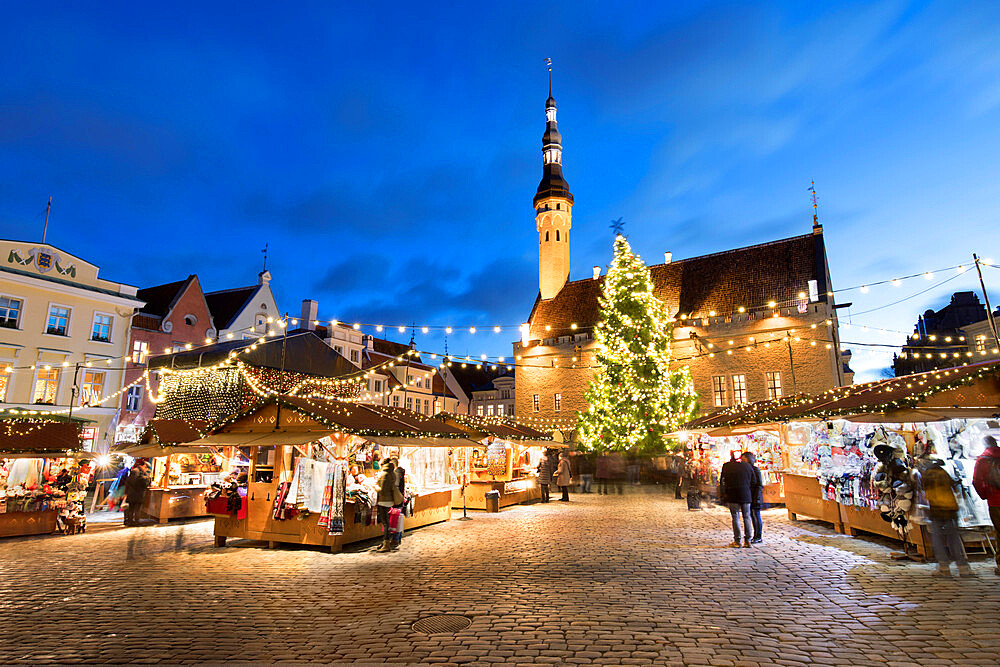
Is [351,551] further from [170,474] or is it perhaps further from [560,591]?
[170,474]

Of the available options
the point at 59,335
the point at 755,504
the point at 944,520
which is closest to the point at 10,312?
the point at 59,335

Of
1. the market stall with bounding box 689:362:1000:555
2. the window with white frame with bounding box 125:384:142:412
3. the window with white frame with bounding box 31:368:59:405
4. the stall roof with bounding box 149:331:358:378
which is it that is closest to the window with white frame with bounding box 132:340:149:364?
the window with white frame with bounding box 125:384:142:412

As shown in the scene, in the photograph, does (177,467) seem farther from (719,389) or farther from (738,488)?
(719,389)

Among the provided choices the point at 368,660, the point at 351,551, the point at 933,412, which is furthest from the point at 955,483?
the point at 351,551

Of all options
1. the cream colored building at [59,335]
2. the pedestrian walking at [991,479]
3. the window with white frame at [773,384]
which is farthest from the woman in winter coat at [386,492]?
the window with white frame at [773,384]

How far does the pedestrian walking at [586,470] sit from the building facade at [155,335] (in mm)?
18408

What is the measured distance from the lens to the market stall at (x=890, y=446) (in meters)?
8.43

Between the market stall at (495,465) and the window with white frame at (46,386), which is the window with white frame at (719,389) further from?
the window with white frame at (46,386)

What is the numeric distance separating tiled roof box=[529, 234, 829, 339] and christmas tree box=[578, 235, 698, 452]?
19.6 ft

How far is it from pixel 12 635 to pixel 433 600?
13.5 feet

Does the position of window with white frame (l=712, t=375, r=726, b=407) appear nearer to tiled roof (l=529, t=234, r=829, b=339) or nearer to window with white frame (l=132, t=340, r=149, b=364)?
tiled roof (l=529, t=234, r=829, b=339)

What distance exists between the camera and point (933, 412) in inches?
390

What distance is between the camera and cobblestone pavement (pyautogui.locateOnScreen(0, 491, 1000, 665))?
15.9 ft

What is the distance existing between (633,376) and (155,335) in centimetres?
2395
